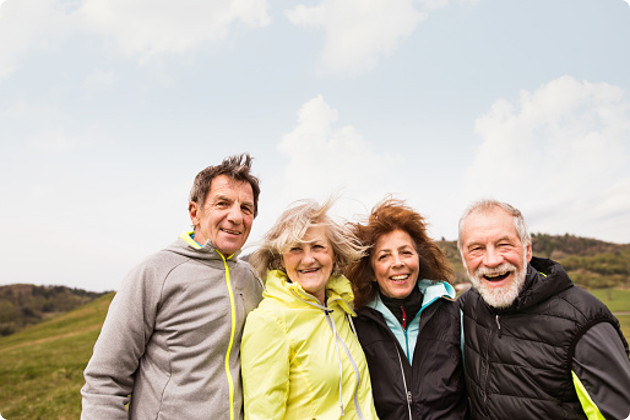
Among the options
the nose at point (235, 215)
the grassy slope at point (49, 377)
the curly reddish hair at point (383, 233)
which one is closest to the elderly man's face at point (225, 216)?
the nose at point (235, 215)

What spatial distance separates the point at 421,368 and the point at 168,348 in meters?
2.18

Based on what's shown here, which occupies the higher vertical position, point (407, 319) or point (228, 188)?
point (228, 188)

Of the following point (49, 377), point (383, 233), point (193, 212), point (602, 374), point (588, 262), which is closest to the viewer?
point (602, 374)

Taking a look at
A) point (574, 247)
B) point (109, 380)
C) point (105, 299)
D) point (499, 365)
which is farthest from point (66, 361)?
point (574, 247)

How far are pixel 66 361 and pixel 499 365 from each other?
1080 inches

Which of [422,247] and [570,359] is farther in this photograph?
[422,247]

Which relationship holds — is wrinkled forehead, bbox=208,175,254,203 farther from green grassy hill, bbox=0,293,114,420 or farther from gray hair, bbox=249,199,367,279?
green grassy hill, bbox=0,293,114,420

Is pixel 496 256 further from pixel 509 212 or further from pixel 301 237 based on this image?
pixel 301 237

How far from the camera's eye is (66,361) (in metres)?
22.5

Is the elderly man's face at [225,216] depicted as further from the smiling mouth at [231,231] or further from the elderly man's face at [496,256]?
the elderly man's face at [496,256]

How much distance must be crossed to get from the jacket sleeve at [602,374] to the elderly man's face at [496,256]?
1.93 feet

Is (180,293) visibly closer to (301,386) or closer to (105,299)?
(301,386)

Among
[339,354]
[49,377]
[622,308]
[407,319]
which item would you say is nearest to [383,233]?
[407,319]

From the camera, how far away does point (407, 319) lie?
349 centimetres
